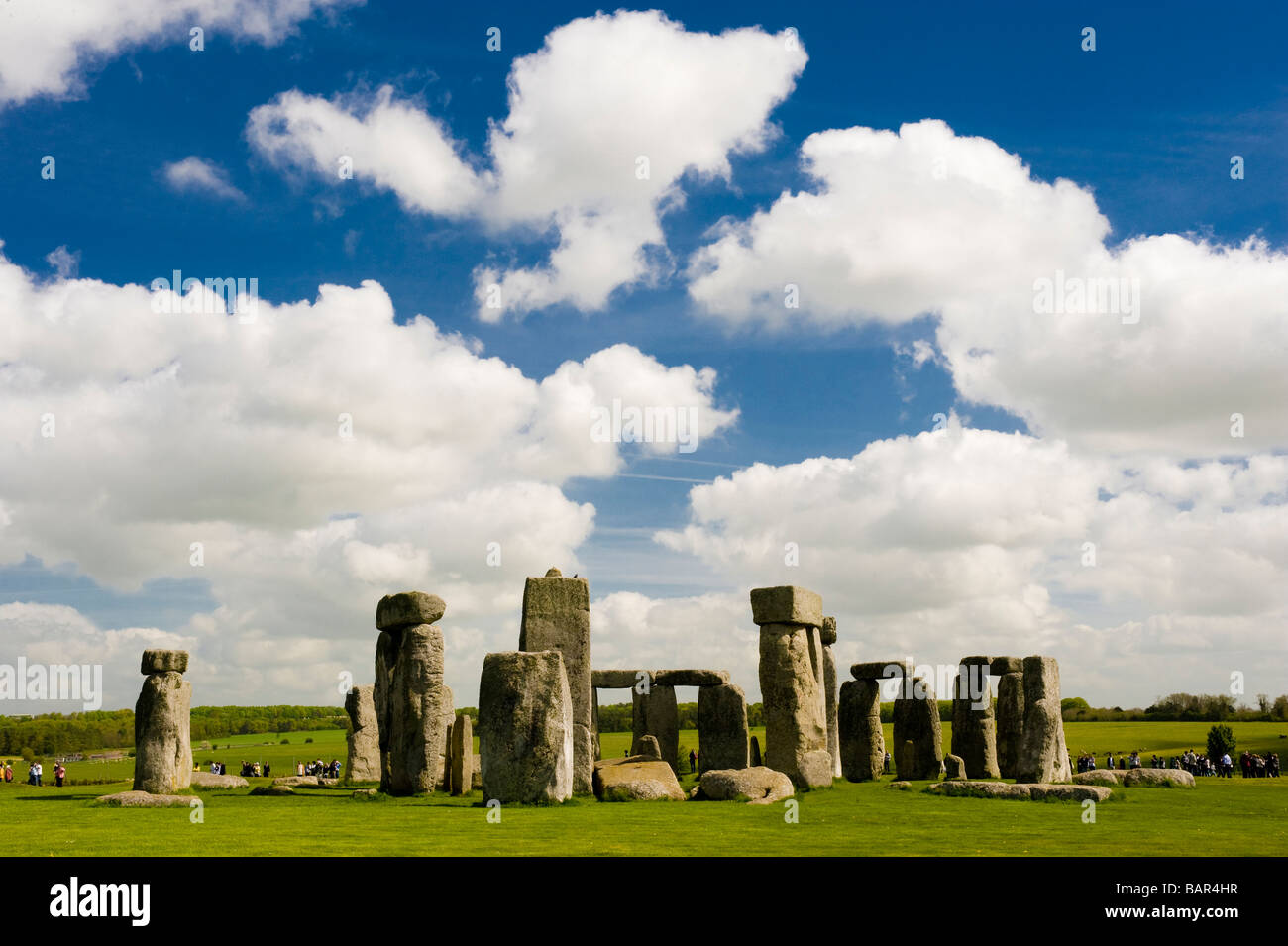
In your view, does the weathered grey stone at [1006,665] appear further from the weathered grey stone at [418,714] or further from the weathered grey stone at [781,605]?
the weathered grey stone at [418,714]

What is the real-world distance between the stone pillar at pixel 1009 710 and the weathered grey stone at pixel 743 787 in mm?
11125

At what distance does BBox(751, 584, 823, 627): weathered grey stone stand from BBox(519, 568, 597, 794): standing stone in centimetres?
461

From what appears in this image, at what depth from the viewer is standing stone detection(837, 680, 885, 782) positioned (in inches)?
1118

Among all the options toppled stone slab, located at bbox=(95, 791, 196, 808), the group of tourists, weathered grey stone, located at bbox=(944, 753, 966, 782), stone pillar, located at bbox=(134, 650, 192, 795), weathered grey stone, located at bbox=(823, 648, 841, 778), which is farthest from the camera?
the group of tourists

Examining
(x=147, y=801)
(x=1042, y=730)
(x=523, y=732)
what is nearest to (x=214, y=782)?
(x=147, y=801)

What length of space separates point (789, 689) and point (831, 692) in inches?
330

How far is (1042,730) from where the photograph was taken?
22406 mm

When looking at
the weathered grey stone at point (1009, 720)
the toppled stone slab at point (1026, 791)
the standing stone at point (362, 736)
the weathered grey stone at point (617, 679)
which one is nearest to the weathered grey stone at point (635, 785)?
the toppled stone slab at point (1026, 791)

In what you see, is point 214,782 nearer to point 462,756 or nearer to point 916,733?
point 462,756

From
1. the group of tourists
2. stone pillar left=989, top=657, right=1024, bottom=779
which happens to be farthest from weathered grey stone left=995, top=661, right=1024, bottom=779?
the group of tourists

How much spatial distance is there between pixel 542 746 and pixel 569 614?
2763mm

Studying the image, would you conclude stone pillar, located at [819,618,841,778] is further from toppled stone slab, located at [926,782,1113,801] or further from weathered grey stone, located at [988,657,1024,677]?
toppled stone slab, located at [926,782,1113,801]

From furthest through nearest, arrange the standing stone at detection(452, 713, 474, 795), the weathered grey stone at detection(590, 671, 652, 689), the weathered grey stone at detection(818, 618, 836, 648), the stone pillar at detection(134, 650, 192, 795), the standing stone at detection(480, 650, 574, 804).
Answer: the weathered grey stone at detection(590, 671, 652, 689) → the weathered grey stone at detection(818, 618, 836, 648) → the stone pillar at detection(134, 650, 192, 795) → the standing stone at detection(452, 713, 474, 795) → the standing stone at detection(480, 650, 574, 804)
